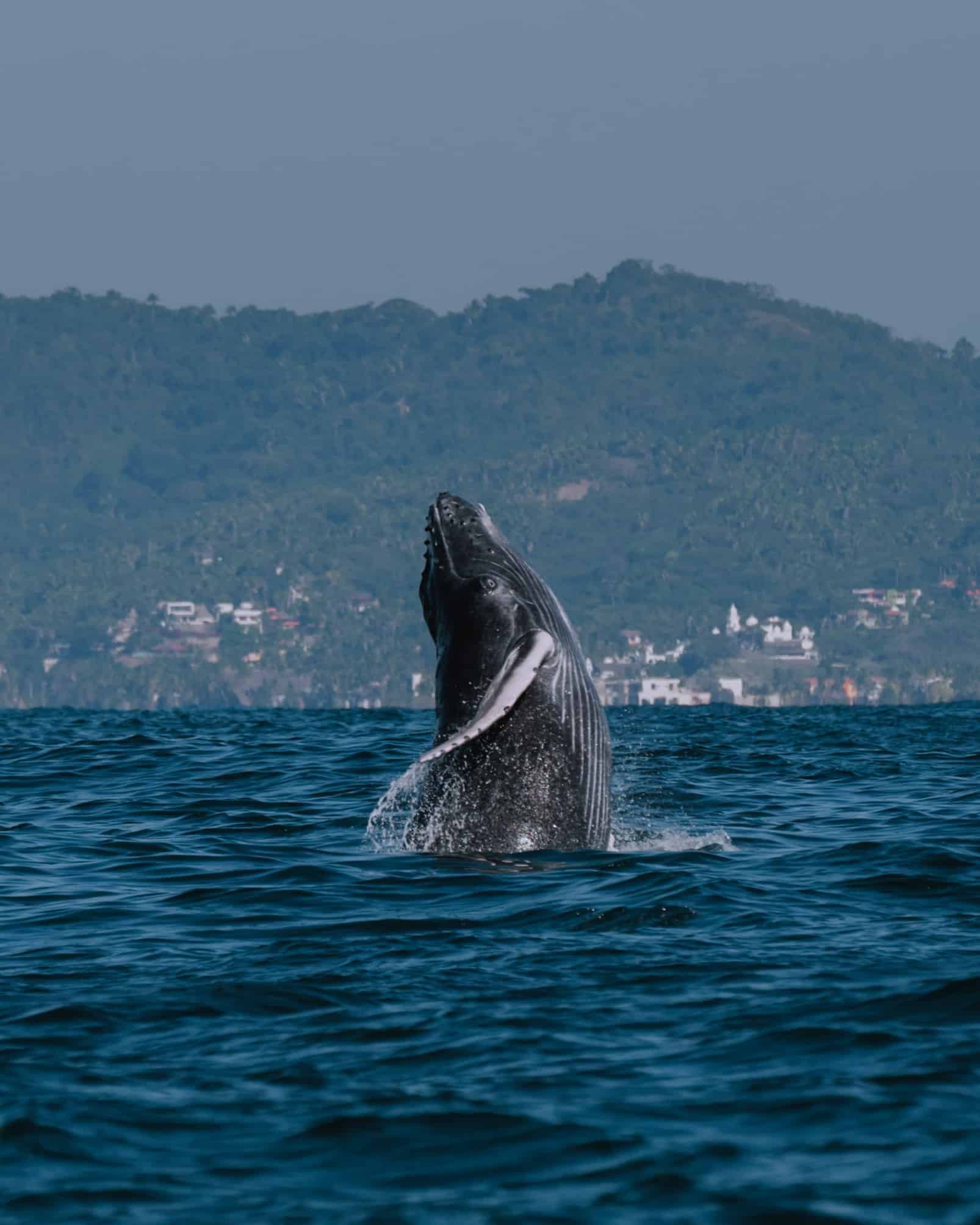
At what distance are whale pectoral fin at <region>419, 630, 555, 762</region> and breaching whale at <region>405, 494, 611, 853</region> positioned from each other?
0.02 metres

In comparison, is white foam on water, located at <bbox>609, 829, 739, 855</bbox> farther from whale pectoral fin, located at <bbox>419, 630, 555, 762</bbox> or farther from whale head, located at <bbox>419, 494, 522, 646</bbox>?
whale pectoral fin, located at <bbox>419, 630, 555, 762</bbox>

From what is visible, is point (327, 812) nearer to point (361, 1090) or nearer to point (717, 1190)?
point (361, 1090)

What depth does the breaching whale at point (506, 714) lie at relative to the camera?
14.1 meters

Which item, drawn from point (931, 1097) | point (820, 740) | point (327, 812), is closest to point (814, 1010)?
point (931, 1097)

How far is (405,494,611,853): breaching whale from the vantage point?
1413cm

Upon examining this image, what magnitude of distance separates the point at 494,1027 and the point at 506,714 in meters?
3.64

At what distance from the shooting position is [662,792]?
22.6 m

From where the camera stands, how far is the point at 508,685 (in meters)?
13.3

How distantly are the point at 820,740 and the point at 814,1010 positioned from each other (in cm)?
2373

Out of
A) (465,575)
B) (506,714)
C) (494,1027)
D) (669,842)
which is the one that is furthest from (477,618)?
(494,1027)

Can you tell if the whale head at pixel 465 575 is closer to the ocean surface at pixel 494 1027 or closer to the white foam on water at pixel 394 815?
the white foam on water at pixel 394 815

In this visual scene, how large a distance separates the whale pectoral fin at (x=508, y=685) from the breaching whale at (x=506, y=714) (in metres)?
0.02

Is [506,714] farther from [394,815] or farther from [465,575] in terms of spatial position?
[394,815]

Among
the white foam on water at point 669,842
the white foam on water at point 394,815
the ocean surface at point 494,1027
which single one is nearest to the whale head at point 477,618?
the white foam on water at point 394,815
